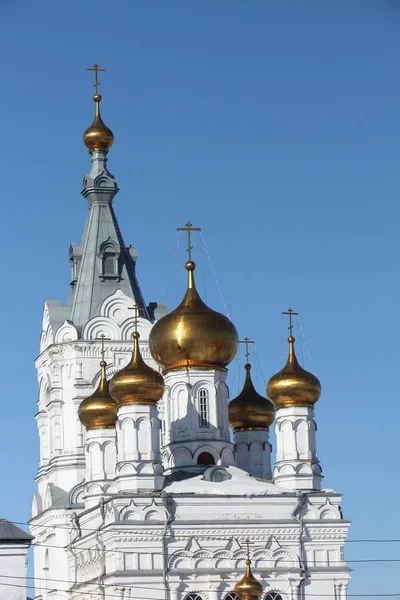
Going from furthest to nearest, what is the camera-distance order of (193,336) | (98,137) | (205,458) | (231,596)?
(98,137) → (205,458) → (193,336) → (231,596)

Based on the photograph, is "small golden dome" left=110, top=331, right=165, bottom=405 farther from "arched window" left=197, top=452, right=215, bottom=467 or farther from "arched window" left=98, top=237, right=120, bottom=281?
"arched window" left=98, top=237, right=120, bottom=281

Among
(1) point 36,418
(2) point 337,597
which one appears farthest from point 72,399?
(2) point 337,597

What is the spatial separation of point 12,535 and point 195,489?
446 cm

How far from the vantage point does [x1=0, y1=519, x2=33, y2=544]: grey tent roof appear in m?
42.8

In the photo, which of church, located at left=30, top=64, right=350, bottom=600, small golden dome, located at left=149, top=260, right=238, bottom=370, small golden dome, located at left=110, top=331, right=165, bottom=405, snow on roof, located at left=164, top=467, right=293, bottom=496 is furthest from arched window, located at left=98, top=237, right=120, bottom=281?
snow on roof, located at left=164, top=467, right=293, bottom=496

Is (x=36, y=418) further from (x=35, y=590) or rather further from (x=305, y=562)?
(x=305, y=562)

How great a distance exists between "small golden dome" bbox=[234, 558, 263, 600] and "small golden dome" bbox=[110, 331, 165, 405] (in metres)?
4.35

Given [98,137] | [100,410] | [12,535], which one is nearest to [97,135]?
[98,137]

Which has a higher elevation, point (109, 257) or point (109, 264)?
point (109, 257)

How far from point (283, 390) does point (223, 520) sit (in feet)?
11.9

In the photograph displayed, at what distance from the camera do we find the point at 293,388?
46875mm

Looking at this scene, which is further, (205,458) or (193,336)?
(205,458)

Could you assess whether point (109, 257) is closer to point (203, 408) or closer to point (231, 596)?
point (203, 408)

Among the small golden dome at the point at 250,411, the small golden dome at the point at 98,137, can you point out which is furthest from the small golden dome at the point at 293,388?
the small golden dome at the point at 98,137
